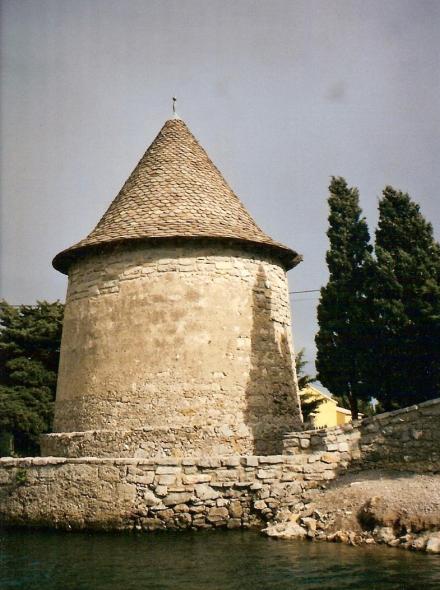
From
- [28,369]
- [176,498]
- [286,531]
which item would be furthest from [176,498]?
[28,369]

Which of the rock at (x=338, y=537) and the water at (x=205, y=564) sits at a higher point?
the rock at (x=338, y=537)

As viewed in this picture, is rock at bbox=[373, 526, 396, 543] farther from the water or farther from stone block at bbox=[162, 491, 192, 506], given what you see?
stone block at bbox=[162, 491, 192, 506]

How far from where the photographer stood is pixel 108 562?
25.0 feet

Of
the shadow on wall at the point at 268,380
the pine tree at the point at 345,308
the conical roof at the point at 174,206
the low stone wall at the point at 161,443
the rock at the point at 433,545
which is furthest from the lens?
the pine tree at the point at 345,308

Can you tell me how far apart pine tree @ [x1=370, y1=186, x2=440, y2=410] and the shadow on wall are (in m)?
2.82

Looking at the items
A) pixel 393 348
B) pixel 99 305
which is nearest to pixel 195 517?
pixel 99 305

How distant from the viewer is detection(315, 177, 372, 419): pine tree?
50.4 ft

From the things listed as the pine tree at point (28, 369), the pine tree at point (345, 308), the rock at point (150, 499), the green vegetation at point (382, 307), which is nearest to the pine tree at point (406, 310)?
the green vegetation at point (382, 307)

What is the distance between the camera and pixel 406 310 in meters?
14.3

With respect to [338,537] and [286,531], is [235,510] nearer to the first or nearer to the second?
[286,531]

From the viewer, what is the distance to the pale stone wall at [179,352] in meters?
11.7

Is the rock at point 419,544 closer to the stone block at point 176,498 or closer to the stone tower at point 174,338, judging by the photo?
the stone block at point 176,498

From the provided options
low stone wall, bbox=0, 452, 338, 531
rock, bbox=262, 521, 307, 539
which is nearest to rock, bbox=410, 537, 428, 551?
rock, bbox=262, 521, 307, 539

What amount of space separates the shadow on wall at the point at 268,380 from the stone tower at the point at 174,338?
0.08 feet
